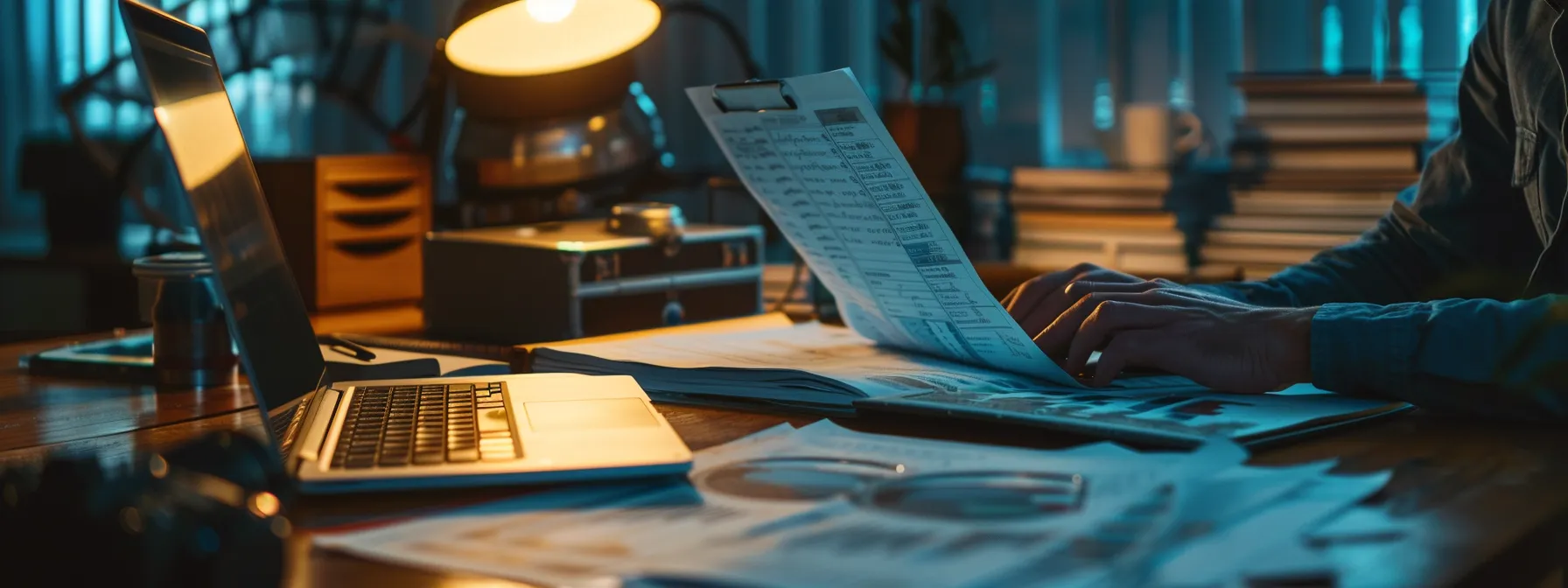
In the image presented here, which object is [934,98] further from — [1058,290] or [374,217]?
[1058,290]

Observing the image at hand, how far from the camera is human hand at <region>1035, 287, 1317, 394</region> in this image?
79 cm

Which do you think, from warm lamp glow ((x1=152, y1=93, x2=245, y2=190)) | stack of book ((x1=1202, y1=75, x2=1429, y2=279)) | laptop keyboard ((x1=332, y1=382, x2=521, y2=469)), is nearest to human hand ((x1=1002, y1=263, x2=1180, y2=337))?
laptop keyboard ((x1=332, y1=382, x2=521, y2=469))

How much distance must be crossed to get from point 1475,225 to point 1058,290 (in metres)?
0.42

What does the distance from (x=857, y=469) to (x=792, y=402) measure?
0.20 metres

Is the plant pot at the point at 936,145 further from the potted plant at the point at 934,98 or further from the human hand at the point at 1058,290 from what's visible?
the human hand at the point at 1058,290

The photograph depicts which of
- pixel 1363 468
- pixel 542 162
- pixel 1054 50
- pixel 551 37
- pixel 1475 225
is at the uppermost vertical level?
pixel 1054 50

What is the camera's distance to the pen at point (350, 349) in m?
0.99

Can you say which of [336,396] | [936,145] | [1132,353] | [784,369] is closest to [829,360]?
[784,369]

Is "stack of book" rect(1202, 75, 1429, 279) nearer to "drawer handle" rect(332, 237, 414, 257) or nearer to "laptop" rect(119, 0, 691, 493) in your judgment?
"drawer handle" rect(332, 237, 414, 257)

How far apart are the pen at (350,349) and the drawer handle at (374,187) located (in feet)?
2.60

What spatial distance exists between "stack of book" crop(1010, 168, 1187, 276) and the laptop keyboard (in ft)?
4.62

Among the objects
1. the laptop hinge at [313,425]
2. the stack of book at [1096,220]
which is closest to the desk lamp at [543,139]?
the stack of book at [1096,220]

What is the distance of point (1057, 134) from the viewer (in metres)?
→ 2.50

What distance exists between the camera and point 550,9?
1.24m
